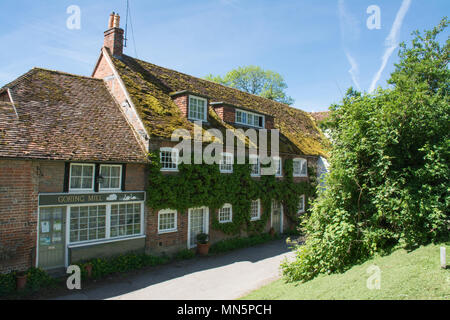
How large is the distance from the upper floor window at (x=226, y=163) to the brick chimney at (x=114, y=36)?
8721mm

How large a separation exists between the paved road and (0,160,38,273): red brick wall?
6.75 ft

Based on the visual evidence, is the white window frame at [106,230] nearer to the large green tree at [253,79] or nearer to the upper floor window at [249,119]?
the upper floor window at [249,119]

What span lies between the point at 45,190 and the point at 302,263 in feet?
30.9

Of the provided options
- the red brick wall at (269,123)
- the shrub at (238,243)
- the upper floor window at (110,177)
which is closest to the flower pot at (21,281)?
the upper floor window at (110,177)

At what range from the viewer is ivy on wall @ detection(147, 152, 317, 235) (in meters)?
13.9

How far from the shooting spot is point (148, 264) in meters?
13.4

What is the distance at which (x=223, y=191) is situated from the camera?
16500mm

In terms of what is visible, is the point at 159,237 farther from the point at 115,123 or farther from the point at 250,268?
the point at 115,123

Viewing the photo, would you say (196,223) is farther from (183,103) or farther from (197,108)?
(183,103)

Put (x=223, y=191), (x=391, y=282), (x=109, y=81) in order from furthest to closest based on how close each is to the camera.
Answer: (x=109, y=81) < (x=223, y=191) < (x=391, y=282)

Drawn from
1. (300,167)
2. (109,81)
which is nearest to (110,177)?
(109,81)

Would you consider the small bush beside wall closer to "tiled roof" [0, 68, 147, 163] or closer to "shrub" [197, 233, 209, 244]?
"shrub" [197, 233, 209, 244]

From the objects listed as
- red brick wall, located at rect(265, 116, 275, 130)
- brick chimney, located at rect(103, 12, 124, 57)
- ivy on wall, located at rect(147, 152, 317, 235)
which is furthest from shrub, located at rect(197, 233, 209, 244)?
brick chimney, located at rect(103, 12, 124, 57)

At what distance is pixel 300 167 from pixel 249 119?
5.56m
